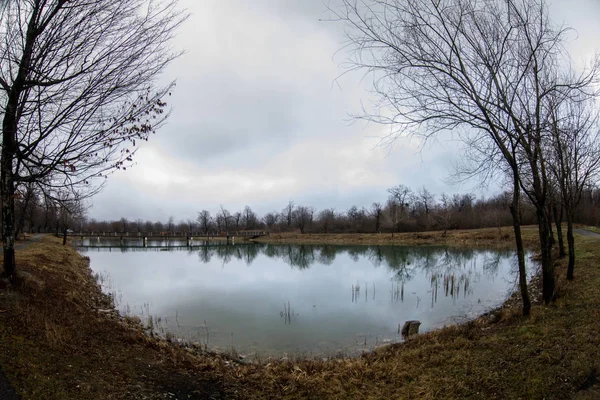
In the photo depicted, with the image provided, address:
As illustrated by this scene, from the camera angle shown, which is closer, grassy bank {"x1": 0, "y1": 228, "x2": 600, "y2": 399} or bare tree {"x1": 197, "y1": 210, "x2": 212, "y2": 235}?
grassy bank {"x1": 0, "y1": 228, "x2": 600, "y2": 399}

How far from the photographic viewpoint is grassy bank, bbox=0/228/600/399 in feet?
15.6

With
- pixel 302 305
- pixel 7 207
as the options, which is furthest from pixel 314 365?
pixel 302 305

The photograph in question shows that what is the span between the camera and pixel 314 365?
24.1 ft

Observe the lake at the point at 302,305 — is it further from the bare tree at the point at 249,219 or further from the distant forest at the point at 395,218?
the bare tree at the point at 249,219

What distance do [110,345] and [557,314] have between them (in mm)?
9311

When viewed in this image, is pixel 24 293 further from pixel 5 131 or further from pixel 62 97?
pixel 62 97

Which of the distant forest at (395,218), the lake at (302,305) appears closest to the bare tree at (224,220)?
the distant forest at (395,218)

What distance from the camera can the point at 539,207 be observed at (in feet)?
27.2

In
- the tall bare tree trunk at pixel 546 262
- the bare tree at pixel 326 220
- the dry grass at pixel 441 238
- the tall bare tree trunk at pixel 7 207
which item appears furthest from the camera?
the bare tree at pixel 326 220

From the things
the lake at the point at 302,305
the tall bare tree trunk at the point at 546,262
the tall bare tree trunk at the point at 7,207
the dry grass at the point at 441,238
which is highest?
the tall bare tree trunk at the point at 7,207

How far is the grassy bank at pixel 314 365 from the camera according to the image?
475 centimetres

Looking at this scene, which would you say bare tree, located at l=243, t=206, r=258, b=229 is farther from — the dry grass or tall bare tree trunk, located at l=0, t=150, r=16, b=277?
tall bare tree trunk, located at l=0, t=150, r=16, b=277

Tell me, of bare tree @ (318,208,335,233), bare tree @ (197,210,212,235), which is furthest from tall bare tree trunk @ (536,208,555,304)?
bare tree @ (197,210,212,235)

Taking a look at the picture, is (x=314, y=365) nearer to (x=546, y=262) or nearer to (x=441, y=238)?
(x=546, y=262)
